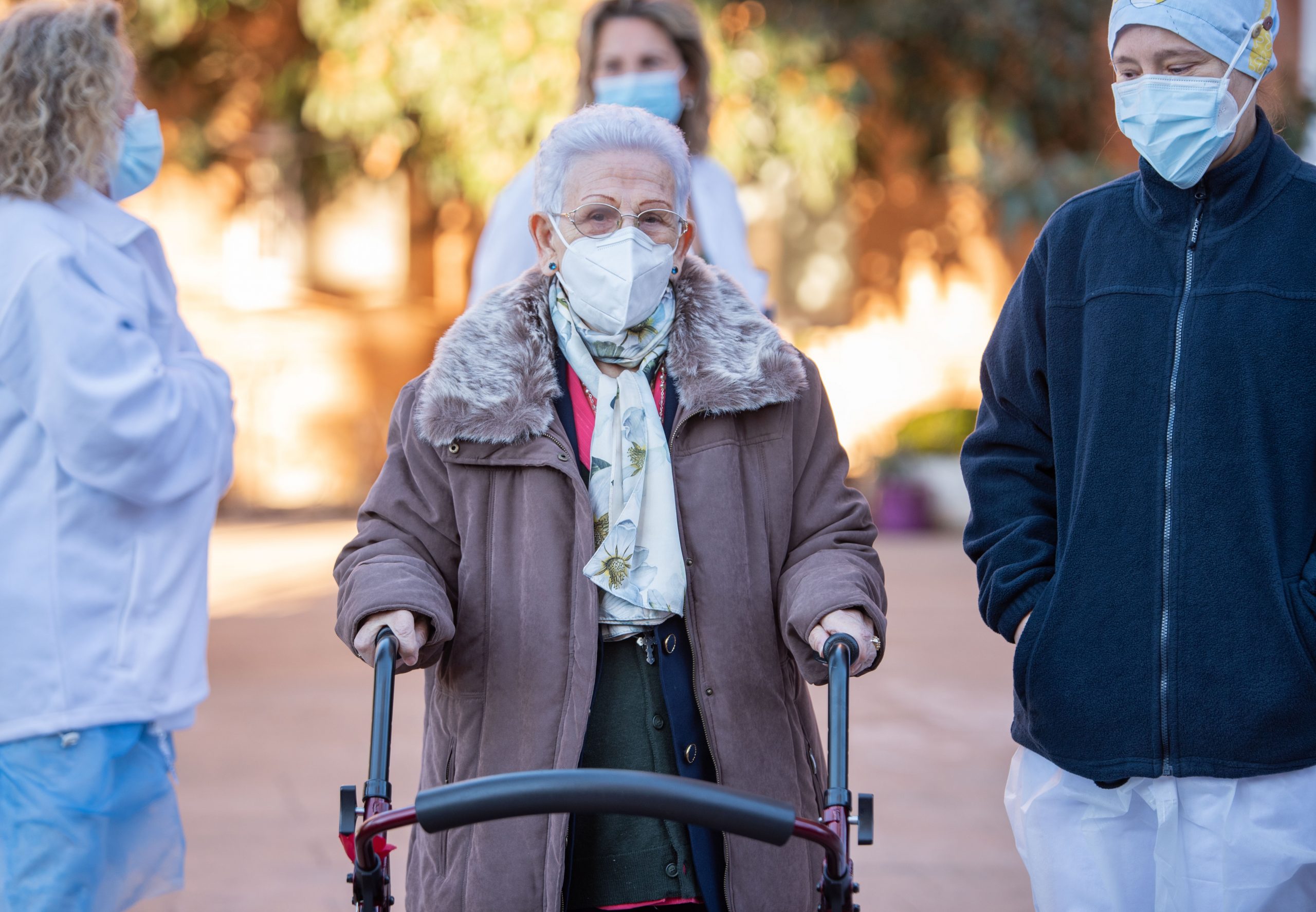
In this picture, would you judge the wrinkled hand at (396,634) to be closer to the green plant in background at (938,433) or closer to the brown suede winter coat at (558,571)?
the brown suede winter coat at (558,571)

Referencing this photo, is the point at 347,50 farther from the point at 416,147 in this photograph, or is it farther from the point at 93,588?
the point at 93,588

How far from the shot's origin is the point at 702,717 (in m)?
2.55

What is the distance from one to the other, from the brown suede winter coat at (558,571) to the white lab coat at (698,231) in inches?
58.6

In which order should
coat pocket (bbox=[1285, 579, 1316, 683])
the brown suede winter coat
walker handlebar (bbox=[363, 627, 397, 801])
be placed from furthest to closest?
1. the brown suede winter coat
2. coat pocket (bbox=[1285, 579, 1316, 683])
3. walker handlebar (bbox=[363, 627, 397, 801])

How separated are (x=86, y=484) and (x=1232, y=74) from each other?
232 cm

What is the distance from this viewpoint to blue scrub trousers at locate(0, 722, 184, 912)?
3016mm

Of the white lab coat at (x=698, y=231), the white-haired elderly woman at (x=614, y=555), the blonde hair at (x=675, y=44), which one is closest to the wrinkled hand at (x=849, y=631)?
the white-haired elderly woman at (x=614, y=555)

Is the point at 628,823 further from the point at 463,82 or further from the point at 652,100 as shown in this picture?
the point at 463,82

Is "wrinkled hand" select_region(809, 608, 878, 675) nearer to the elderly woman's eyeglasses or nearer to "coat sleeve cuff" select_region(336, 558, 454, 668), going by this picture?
"coat sleeve cuff" select_region(336, 558, 454, 668)

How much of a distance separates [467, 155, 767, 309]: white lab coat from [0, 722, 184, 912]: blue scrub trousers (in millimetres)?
1574

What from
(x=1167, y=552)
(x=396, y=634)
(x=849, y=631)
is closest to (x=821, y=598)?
(x=849, y=631)

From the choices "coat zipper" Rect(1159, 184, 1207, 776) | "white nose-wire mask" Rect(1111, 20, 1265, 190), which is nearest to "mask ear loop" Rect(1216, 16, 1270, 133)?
"white nose-wire mask" Rect(1111, 20, 1265, 190)

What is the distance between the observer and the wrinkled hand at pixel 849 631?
7.93 ft

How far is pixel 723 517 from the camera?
8.54 ft
